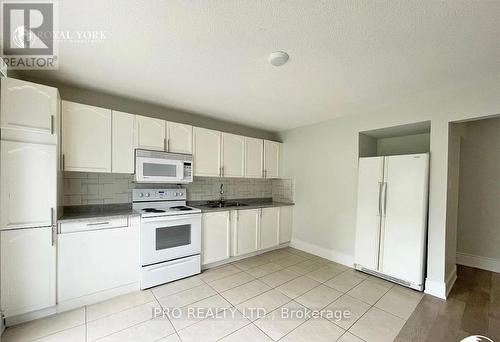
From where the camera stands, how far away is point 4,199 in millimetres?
1738

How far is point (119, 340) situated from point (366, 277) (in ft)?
9.59

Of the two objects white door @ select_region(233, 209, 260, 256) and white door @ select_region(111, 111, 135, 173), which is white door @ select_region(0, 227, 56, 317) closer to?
white door @ select_region(111, 111, 135, 173)

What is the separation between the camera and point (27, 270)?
6.02 ft

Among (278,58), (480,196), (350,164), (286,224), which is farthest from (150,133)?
(480,196)

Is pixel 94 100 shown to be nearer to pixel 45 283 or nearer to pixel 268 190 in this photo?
pixel 45 283

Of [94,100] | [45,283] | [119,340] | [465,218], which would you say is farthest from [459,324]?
[94,100]

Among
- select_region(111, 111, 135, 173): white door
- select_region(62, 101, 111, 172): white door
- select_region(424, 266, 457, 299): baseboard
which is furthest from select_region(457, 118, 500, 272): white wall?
select_region(62, 101, 111, 172): white door

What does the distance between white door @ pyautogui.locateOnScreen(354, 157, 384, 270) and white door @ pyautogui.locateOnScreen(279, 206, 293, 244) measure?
129 centimetres

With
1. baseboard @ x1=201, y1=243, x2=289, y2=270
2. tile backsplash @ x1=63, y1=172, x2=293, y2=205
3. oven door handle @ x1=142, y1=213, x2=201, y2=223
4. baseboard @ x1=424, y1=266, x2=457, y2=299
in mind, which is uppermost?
tile backsplash @ x1=63, y1=172, x2=293, y2=205

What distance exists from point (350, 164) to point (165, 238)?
2.89 metres

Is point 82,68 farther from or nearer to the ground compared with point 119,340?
farther from the ground

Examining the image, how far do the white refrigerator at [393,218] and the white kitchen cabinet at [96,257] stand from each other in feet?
9.88

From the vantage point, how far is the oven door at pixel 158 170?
2637mm

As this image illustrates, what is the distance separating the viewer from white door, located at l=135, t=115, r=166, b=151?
2.66 m
